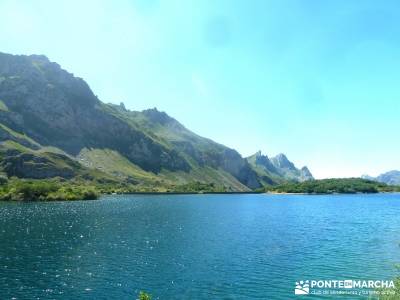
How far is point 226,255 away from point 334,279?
77.7 ft

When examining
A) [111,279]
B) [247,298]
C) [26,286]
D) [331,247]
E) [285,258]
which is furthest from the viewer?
[331,247]

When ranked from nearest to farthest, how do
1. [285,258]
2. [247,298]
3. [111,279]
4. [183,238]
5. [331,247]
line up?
[247,298]
[111,279]
[285,258]
[331,247]
[183,238]

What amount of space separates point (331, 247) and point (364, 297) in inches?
1452

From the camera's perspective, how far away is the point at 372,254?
252ft

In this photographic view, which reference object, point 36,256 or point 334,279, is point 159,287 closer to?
point 334,279

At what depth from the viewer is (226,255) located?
252 ft

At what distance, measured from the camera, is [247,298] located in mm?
49562

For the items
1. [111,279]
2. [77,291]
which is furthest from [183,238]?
[77,291]

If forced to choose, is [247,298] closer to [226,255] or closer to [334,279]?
[334,279]

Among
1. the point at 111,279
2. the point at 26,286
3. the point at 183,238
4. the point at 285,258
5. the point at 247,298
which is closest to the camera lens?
the point at 247,298

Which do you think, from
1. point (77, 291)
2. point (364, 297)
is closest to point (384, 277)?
point (364, 297)

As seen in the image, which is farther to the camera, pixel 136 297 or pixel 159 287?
pixel 159 287

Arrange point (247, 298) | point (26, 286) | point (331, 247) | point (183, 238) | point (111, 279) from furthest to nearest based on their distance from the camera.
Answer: point (183, 238) < point (331, 247) < point (111, 279) < point (26, 286) < point (247, 298)

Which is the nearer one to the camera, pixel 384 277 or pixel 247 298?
pixel 247 298
